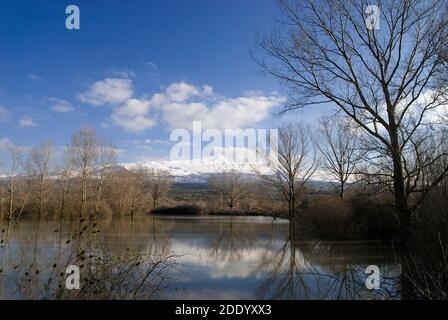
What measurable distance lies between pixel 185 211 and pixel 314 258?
34.1m

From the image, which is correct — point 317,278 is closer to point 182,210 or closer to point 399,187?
point 399,187

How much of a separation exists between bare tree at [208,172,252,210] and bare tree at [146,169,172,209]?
665 cm

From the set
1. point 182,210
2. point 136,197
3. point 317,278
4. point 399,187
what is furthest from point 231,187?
point 317,278

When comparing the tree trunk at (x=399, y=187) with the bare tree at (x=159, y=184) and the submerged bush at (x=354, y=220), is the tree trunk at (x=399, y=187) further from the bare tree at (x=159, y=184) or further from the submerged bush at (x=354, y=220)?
the bare tree at (x=159, y=184)

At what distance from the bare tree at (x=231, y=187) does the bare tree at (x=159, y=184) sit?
665 cm

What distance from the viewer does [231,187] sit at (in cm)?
5347

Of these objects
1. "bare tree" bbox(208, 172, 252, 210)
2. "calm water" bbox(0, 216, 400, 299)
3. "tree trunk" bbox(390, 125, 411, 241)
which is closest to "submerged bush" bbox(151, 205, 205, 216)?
"bare tree" bbox(208, 172, 252, 210)

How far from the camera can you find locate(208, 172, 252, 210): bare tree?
5116 cm

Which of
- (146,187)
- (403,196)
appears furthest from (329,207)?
(146,187)

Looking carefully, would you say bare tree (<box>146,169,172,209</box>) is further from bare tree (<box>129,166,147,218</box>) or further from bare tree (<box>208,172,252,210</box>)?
bare tree (<box>129,166,147,218</box>)

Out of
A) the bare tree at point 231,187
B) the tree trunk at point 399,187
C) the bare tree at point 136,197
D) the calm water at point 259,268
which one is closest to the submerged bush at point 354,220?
the calm water at point 259,268

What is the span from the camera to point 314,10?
41.7 feet
